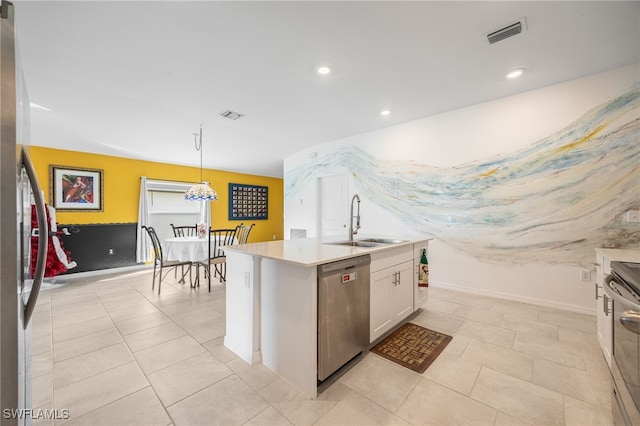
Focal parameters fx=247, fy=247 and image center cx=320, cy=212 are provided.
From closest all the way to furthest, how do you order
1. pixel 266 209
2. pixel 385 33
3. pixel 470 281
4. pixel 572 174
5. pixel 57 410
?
pixel 57 410, pixel 385 33, pixel 572 174, pixel 470 281, pixel 266 209

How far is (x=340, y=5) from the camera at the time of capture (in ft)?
5.90

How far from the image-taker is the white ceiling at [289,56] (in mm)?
1852

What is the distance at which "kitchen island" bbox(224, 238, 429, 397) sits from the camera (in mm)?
1572

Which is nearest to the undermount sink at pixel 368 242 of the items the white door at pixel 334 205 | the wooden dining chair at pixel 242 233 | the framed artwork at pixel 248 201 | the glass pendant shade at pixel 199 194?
the white door at pixel 334 205

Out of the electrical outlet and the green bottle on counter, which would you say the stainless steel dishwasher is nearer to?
the green bottle on counter

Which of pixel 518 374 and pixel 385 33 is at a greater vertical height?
pixel 385 33

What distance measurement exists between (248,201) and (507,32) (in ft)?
22.7

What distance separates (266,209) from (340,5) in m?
6.88

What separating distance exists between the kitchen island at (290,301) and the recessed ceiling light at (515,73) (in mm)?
2155

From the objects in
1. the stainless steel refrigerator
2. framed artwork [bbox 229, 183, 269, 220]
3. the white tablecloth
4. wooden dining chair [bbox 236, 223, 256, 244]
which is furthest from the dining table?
framed artwork [bbox 229, 183, 269, 220]

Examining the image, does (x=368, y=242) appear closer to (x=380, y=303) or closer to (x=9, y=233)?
(x=380, y=303)

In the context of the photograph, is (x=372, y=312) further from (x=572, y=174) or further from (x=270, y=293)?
(x=572, y=174)

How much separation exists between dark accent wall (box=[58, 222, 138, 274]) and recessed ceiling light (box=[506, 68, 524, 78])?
6755 mm

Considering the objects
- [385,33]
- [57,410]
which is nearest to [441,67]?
[385,33]
